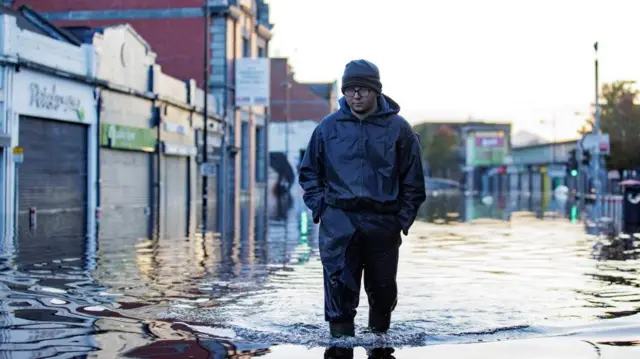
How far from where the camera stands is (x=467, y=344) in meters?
6.42

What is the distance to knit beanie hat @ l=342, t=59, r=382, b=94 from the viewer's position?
6.32 metres

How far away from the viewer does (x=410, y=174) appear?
253 inches

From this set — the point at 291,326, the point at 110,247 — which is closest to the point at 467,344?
the point at 291,326

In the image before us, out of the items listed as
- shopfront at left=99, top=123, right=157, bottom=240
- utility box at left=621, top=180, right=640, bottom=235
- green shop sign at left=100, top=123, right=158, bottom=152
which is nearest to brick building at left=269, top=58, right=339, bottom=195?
green shop sign at left=100, top=123, right=158, bottom=152

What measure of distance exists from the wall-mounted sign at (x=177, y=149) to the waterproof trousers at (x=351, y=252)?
38.2 metres

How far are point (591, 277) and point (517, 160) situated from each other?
12797cm

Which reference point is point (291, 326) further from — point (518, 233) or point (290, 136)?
point (290, 136)

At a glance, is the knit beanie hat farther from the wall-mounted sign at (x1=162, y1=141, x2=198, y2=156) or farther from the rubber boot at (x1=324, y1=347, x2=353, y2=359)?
the wall-mounted sign at (x1=162, y1=141, x2=198, y2=156)

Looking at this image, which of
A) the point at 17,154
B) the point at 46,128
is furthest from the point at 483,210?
the point at 17,154

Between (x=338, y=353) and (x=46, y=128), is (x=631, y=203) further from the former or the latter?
(x=338, y=353)

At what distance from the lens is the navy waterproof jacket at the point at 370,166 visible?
634cm

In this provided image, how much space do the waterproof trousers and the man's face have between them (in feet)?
2.14

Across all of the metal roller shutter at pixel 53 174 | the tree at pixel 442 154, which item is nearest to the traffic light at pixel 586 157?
the metal roller shutter at pixel 53 174

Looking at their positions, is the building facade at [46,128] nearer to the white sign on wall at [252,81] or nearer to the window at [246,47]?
the white sign on wall at [252,81]
